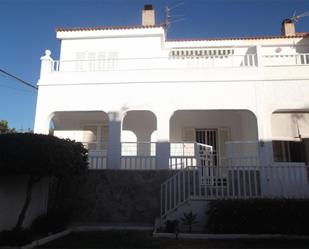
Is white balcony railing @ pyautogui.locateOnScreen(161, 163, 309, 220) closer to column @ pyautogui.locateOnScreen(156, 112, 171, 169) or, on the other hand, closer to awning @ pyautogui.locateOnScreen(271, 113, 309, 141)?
column @ pyautogui.locateOnScreen(156, 112, 171, 169)

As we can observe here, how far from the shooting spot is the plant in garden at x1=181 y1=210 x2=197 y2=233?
11.2 m

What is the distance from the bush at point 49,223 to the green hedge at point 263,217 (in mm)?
5262

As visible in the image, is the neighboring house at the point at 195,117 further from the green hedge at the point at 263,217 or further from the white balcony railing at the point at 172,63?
the green hedge at the point at 263,217

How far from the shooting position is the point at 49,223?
1106cm

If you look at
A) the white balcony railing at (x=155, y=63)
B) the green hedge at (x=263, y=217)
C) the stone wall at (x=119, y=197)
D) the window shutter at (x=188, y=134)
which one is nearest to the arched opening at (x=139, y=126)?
the window shutter at (x=188, y=134)

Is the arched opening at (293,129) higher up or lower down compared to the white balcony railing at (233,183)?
higher up

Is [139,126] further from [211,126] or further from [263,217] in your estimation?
[263,217]

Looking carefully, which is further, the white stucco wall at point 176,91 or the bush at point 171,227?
the white stucco wall at point 176,91

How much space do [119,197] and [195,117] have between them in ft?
21.7

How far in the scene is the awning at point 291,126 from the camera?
1555 centimetres

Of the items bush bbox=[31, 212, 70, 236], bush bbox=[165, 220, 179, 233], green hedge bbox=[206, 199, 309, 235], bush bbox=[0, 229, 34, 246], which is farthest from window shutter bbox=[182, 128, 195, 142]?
bush bbox=[0, 229, 34, 246]

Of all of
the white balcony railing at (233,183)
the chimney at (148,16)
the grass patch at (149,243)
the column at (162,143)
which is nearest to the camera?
the grass patch at (149,243)

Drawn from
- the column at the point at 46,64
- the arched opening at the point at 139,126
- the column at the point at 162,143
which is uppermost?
the column at the point at 46,64

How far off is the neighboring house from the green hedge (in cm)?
112
